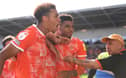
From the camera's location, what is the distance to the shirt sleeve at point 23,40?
1.59 meters

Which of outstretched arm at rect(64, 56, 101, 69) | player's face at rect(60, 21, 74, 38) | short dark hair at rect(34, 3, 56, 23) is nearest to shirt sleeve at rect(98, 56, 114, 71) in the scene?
outstretched arm at rect(64, 56, 101, 69)

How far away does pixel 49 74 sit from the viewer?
1.87 metres

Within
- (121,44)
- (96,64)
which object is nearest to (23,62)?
(96,64)

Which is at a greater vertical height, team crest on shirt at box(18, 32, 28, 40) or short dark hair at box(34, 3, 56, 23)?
short dark hair at box(34, 3, 56, 23)

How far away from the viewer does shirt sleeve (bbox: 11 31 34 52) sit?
1590 mm

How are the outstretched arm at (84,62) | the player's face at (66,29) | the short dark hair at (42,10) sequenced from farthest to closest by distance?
the player's face at (66,29) < the outstretched arm at (84,62) < the short dark hair at (42,10)

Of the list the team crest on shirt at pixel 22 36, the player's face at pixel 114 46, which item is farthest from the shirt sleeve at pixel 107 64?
the team crest on shirt at pixel 22 36

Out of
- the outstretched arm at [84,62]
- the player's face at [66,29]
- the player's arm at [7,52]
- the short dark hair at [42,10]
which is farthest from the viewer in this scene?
the player's face at [66,29]

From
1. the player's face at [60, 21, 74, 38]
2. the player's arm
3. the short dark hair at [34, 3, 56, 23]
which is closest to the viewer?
the player's arm

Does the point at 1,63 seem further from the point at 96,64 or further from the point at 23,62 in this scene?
the point at 96,64

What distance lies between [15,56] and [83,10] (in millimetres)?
11202

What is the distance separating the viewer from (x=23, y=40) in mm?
1619

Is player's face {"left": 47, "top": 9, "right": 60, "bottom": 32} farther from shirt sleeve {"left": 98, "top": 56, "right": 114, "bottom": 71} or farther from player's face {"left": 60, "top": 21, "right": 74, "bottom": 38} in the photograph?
shirt sleeve {"left": 98, "top": 56, "right": 114, "bottom": 71}

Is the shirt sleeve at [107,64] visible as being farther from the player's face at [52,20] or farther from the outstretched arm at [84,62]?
the player's face at [52,20]
